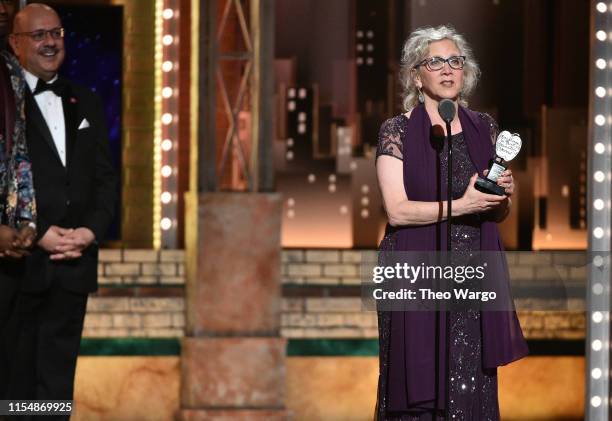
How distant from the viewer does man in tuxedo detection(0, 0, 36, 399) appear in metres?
5.45

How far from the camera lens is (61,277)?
551cm

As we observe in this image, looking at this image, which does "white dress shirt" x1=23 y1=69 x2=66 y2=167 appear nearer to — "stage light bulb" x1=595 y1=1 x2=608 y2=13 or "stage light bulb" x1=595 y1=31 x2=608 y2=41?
Answer: "stage light bulb" x1=595 y1=31 x2=608 y2=41

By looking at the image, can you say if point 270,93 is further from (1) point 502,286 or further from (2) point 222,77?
(1) point 502,286

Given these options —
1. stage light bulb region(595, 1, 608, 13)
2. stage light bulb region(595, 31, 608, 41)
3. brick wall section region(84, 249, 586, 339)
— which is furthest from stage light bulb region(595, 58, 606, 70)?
brick wall section region(84, 249, 586, 339)

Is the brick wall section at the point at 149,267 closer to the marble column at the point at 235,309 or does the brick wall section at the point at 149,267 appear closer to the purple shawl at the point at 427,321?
the marble column at the point at 235,309

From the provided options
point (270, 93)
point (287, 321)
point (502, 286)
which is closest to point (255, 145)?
point (270, 93)

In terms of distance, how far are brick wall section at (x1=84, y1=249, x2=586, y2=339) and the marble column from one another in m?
0.30

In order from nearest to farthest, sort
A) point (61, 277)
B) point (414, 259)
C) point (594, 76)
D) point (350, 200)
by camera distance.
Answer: point (414, 259), point (61, 277), point (594, 76), point (350, 200)

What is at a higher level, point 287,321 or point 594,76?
point 594,76

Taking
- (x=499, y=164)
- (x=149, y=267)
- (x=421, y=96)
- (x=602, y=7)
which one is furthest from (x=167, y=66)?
(x=499, y=164)

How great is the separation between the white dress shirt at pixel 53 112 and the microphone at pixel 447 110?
5.59 ft

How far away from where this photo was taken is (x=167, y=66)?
25.8 feet

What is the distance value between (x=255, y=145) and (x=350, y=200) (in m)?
0.72

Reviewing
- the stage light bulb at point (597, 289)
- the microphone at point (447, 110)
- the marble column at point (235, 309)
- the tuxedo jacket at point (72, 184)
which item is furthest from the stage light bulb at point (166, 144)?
the microphone at point (447, 110)
